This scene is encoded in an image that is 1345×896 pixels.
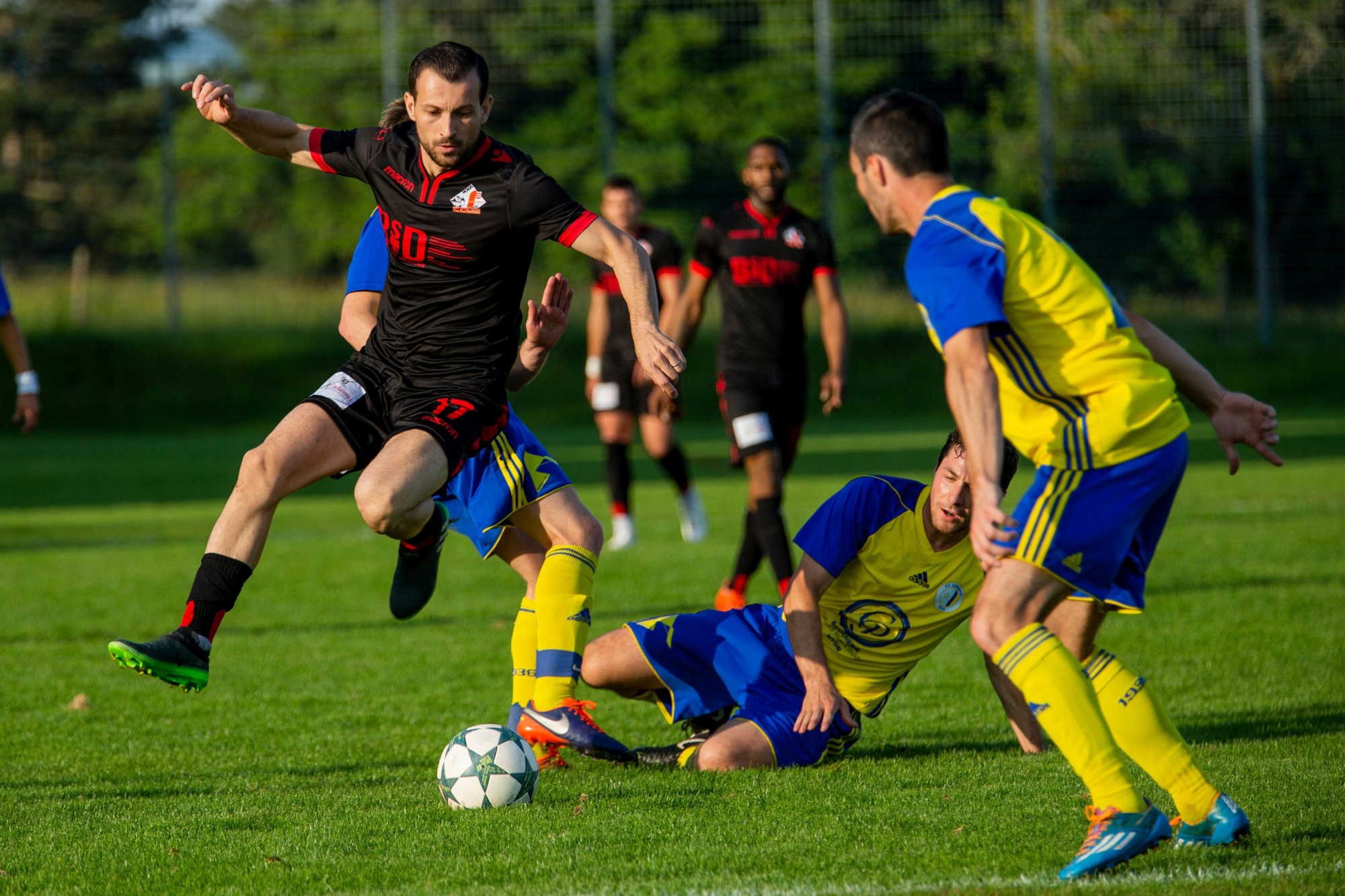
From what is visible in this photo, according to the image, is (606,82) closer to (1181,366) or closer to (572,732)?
(572,732)

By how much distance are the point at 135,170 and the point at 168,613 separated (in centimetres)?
2148

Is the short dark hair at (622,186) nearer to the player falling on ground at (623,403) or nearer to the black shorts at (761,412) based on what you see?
the player falling on ground at (623,403)

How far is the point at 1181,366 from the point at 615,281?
715 centimetres

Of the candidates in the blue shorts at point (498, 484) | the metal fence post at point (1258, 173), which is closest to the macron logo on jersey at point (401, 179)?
the blue shorts at point (498, 484)

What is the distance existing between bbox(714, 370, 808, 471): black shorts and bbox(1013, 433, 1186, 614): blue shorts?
174 inches

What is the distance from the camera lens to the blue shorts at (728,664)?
15.4ft

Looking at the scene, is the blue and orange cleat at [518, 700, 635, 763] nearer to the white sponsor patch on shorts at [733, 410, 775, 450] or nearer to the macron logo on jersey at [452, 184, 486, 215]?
the macron logo on jersey at [452, 184, 486, 215]

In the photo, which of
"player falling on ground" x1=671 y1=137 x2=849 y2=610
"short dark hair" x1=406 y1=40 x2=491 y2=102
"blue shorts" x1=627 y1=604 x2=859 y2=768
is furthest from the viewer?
"player falling on ground" x1=671 y1=137 x2=849 y2=610

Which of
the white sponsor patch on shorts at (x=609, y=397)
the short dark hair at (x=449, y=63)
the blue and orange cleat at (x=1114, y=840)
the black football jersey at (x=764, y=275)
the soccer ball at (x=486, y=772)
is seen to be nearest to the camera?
the blue and orange cleat at (x=1114, y=840)

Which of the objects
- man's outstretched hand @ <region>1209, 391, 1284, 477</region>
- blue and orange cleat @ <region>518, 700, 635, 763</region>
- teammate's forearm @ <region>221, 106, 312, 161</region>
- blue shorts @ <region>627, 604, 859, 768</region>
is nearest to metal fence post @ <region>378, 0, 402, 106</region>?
teammate's forearm @ <region>221, 106, 312, 161</region>

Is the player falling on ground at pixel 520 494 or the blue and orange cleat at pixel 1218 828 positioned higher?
the player falling on ground at pixel 520 494

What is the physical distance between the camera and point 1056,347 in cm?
331

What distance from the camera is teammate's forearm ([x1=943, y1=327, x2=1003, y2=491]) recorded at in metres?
3.02

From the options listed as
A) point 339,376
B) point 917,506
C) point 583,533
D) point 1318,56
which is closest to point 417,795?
point 583,533
